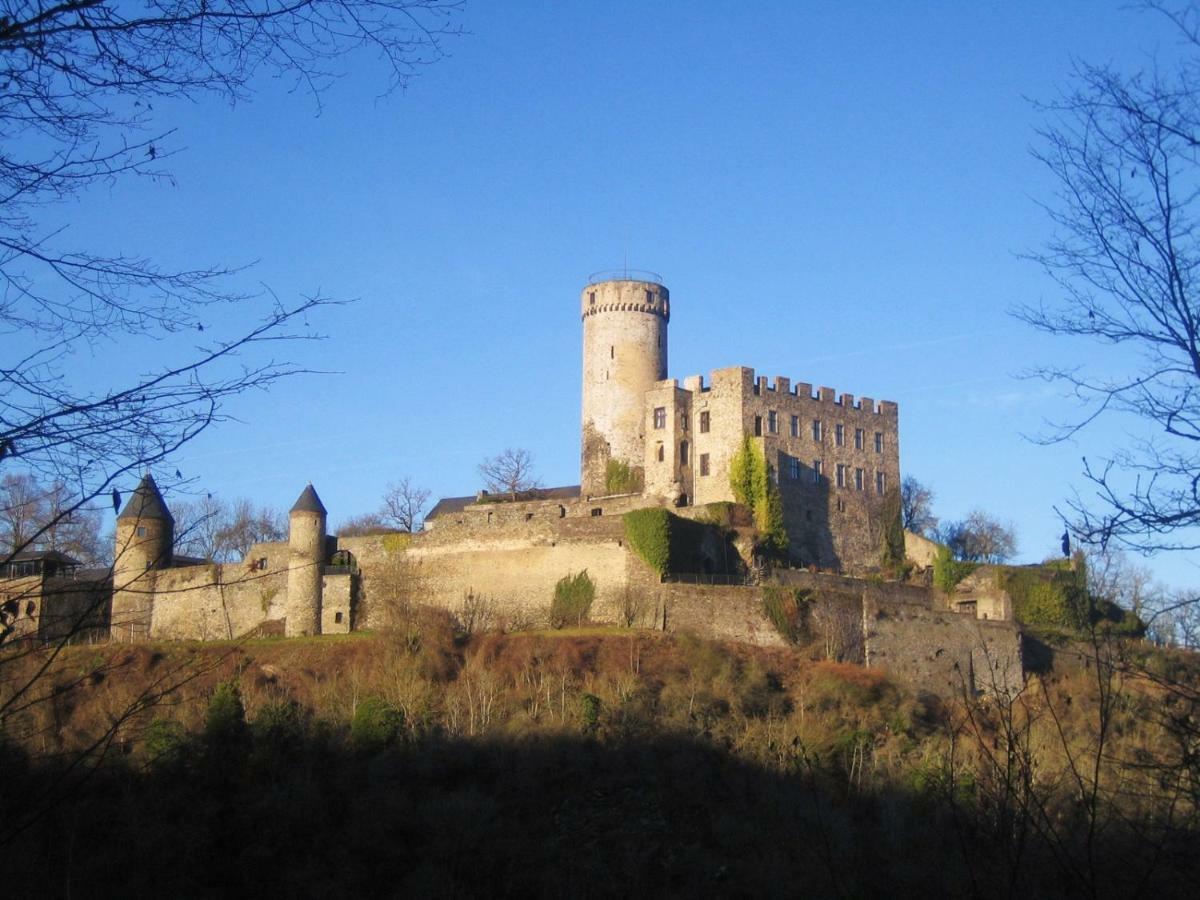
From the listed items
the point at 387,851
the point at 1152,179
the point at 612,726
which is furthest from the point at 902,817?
the point at 1152,179

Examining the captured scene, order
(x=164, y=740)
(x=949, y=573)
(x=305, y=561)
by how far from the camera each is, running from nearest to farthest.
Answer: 1. (x=164, y=740)
2. (x=305, y=561)
3. (x=949, y=573)

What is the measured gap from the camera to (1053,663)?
4131cm

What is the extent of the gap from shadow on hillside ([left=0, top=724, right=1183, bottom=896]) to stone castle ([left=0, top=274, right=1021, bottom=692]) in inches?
179

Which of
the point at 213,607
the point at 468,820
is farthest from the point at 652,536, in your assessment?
the point at 213,607

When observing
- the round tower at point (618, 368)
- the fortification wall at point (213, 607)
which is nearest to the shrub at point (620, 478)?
the round tower at point (618, 368)

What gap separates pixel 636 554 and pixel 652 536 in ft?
2.26

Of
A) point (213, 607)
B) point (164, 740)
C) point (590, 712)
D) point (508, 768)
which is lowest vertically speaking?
point (508, 768)

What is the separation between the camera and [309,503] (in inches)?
1737

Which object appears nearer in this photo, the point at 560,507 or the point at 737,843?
the point at 737,843

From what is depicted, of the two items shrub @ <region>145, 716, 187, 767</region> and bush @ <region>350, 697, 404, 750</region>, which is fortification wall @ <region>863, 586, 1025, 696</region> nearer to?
bush @ <region>350, 697, 404, 750</region>

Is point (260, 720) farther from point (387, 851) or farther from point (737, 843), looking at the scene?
point (737, 843)

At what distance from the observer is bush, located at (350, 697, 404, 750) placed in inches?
1497

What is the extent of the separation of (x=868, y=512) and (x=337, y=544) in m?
16.7

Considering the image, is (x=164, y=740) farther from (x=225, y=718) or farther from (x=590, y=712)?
(x=590, y=712)
